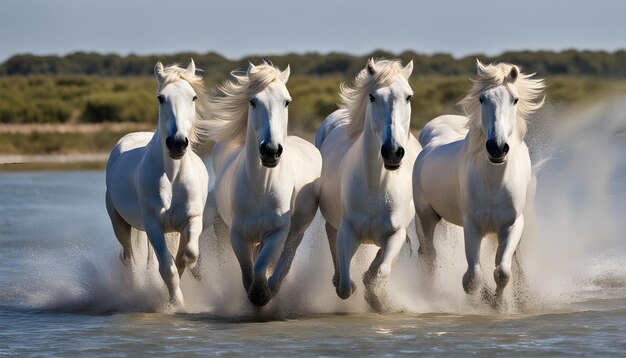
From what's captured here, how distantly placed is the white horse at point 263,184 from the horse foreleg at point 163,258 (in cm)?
49

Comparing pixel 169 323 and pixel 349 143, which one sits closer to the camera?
pixel 169 323

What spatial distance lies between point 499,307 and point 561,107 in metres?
20.0

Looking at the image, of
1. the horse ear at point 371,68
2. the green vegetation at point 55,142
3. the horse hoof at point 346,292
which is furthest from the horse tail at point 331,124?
the green vegetation at point 55,142

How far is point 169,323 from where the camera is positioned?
9.45m

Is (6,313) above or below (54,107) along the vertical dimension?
below

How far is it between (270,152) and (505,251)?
6.00 feet

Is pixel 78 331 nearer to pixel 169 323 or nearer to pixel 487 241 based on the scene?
pixel 169 323

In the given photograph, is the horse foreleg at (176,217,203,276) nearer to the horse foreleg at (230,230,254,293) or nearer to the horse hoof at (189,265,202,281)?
the horse foreleg at (230,230,254,293)

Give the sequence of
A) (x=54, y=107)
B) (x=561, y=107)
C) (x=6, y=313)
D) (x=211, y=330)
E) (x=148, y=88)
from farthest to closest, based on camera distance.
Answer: (x=148, y=88)
(x=54, y=107)
(x=561, y=107)
(x=6, y=313)
(x=211, y=330)

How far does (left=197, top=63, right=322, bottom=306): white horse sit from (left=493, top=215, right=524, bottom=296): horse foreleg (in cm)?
141

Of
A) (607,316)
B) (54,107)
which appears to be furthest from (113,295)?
(54,107)

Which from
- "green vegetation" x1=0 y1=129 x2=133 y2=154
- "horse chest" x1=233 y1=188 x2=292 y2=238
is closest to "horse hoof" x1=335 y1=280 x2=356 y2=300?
"horse chest" x1=233 y1=188 x2=292 y2=238

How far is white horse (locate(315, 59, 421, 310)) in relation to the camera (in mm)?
9000

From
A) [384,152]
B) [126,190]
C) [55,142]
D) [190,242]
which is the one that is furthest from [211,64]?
[384,152]
